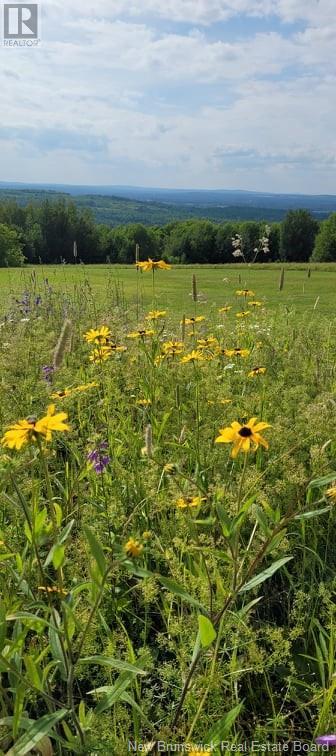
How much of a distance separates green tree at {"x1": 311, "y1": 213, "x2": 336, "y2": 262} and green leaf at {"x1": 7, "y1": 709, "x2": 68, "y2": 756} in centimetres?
5192

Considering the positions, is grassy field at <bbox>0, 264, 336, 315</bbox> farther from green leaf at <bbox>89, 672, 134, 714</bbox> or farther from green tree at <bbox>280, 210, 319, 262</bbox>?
green tree at <bbox>280, 210, 319, 262</bbox>

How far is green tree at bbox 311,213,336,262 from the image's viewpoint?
50.8 metres

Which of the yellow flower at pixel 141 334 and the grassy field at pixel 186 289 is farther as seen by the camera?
the grassy field at pixel 186 289

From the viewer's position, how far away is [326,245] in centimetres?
5128

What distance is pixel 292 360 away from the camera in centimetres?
343

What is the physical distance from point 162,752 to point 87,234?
202ft

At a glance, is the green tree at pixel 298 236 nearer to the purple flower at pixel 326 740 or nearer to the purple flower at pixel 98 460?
the purple flower at pixel 98 460

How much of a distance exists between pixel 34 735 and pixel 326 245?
53.3 meters

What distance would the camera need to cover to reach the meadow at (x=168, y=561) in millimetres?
1248

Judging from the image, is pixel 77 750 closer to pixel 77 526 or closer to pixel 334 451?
pixel 77 526

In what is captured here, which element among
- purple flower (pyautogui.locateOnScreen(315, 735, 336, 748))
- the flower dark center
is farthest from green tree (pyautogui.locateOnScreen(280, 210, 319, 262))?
purple flower (pyautogui.locateOnScreen(315, 735, 336, 748))

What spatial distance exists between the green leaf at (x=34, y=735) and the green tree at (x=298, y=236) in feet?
197

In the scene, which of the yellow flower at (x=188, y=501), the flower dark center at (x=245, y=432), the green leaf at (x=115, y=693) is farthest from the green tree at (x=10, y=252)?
the green leaf at (x=115, y=693)

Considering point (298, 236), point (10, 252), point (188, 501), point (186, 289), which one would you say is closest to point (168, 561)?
point (188, 501)
